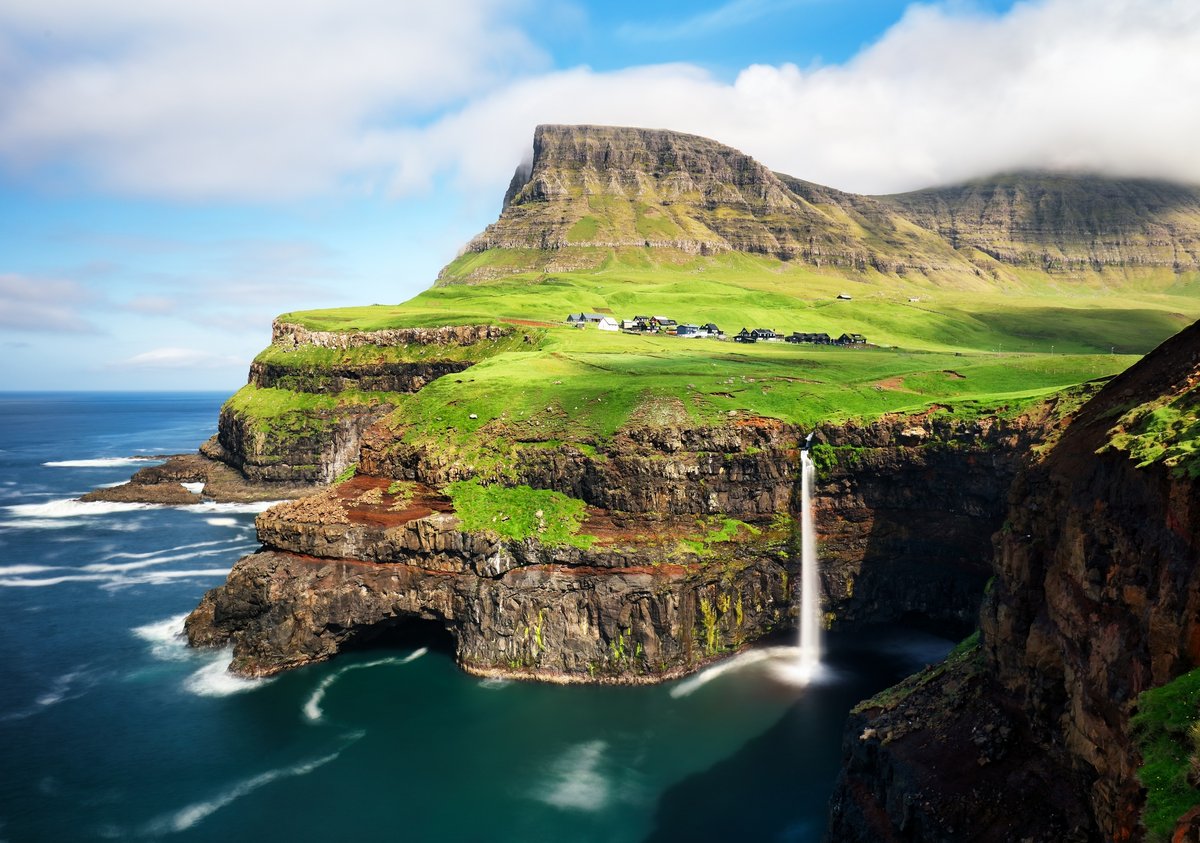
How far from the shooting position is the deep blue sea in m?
35.9

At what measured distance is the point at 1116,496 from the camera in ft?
66.5

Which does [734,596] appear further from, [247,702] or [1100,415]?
[247,702]

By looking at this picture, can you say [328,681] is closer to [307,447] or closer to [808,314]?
[307,447]

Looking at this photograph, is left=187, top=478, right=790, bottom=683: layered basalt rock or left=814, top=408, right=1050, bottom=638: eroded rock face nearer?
left=187, top=478, right=790, bottom=683: layered basalt rock

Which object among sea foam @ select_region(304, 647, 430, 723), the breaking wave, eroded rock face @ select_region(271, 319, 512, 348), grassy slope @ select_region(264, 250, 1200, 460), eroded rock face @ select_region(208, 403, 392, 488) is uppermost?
eroded rock face @ select_region(271, 319, 512, 348)

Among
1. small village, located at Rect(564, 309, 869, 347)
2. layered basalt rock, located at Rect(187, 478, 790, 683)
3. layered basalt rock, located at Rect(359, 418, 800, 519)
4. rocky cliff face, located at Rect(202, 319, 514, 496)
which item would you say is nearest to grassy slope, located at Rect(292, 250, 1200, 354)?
rocky cliff face, located at Rect(202, 319, 514, 496)

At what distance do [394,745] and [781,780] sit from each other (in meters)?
23.8

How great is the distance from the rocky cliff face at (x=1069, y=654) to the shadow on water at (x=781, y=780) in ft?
22.2

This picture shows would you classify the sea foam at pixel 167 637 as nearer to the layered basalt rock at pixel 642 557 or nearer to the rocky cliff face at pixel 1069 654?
the layered basalt rock at pixel 642 557

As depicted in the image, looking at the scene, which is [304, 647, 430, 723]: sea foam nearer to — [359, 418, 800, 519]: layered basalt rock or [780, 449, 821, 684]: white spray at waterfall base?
[359, 418, 800, 519]: layered basalt rock

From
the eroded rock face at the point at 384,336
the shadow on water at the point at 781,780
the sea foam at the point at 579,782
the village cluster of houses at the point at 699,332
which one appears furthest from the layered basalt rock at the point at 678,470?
the village cluster of houses at the point at 699,332

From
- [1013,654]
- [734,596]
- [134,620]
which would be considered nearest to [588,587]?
[734,596]

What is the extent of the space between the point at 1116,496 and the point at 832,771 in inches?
1040

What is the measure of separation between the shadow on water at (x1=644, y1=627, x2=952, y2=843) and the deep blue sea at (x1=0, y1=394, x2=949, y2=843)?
0.12 metres
